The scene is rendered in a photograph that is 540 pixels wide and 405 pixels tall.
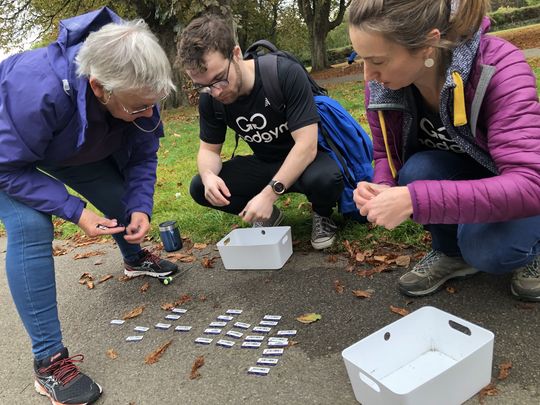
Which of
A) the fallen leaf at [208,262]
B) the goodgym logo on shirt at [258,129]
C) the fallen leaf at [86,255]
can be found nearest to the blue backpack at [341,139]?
the goodgym logo on shirt at [258,129]

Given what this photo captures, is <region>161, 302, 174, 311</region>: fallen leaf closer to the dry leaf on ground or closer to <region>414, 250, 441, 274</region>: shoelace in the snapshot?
the dry leaf on ground

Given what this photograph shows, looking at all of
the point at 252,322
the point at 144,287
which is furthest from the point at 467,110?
the point at 144,287

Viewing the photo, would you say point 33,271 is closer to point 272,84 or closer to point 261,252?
point 261,252

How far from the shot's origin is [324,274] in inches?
122

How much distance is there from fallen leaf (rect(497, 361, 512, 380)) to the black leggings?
5.00 ft

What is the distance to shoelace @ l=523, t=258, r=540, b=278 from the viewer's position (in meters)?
2.37

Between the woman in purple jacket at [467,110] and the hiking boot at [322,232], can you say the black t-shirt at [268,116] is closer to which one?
the hiking boot at [322,232]

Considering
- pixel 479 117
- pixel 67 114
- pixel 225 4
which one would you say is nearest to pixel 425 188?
pixel 479 117

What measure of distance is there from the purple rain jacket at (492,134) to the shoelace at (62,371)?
1.79m

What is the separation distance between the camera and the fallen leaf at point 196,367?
2.38 m

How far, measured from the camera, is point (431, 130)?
95.8 inches

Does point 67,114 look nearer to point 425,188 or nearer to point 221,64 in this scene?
point 221,64

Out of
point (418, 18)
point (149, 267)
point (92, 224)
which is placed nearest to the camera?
point (418, 18)

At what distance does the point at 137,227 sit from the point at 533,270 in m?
2.12
